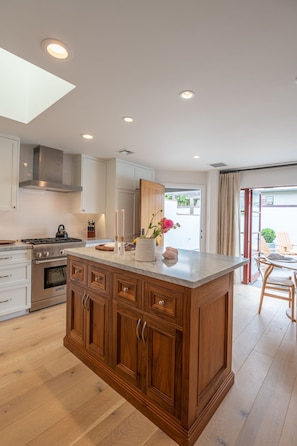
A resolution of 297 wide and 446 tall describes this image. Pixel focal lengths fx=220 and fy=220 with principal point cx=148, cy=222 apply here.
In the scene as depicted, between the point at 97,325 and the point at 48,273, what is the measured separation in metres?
1.65

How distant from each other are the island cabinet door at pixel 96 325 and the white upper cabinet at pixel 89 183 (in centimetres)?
222

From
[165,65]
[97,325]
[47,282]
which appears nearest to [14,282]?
[47,282]

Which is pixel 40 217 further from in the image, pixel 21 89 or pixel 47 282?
pixel 21 89

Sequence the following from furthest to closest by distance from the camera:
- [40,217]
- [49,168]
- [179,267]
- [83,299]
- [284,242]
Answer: [284,242]
[40,217]
[49,168]
[83,299]
[179,267]

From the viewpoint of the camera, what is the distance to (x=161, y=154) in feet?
12.3

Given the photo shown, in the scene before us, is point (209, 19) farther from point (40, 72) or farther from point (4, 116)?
point (4, 116)

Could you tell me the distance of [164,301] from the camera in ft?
4.56

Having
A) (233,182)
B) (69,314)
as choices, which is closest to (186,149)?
(233,182)

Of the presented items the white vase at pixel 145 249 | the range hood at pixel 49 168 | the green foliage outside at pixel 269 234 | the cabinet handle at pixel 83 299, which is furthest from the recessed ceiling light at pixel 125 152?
the green foliage outside at pixel 269 234

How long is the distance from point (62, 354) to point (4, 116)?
260 centimetres

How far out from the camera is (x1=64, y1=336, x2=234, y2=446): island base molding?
1.30m

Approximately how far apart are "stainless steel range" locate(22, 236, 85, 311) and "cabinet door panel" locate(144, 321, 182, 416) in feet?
6.37

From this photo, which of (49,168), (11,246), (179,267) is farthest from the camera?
(49,168)

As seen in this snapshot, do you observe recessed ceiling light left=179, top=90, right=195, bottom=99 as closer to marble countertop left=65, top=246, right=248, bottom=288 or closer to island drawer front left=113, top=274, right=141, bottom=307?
marble countertop left=65, top=246, right=248, bottom=288
